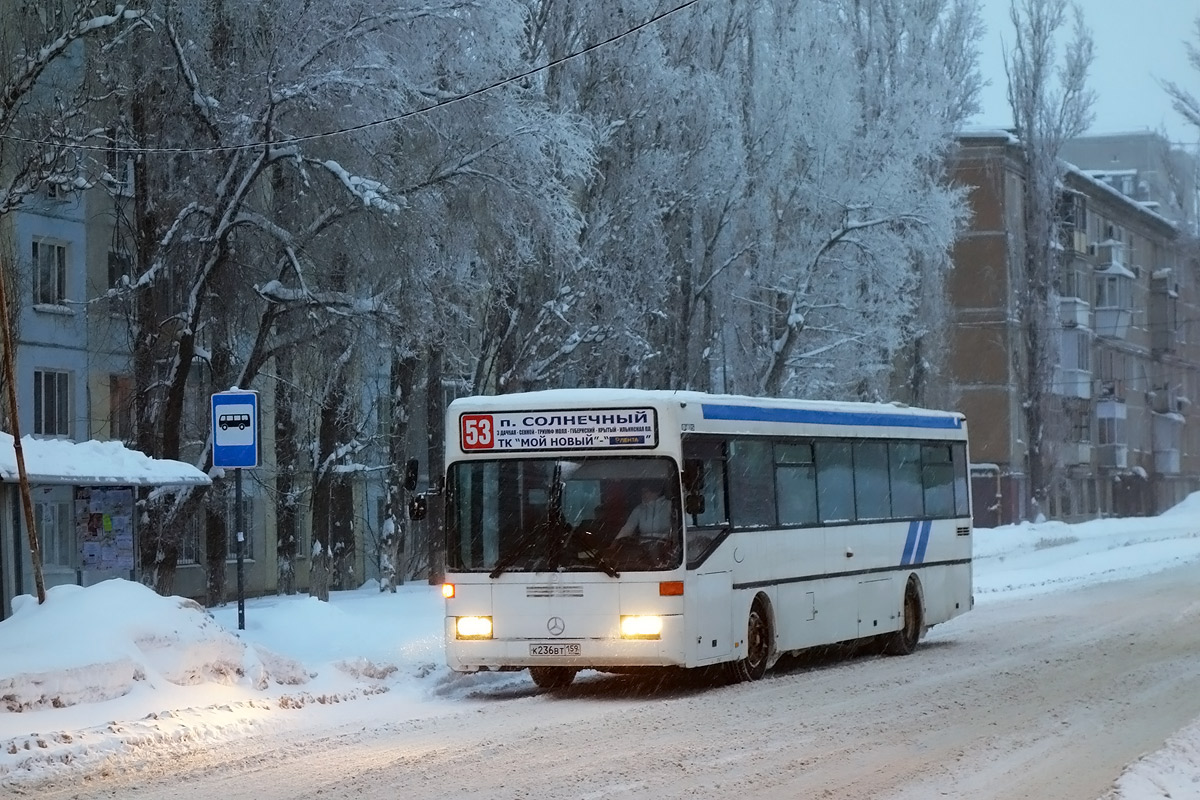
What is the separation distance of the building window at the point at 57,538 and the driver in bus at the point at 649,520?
61.0 feet

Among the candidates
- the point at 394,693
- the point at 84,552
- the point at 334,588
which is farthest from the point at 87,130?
the point at 334,588

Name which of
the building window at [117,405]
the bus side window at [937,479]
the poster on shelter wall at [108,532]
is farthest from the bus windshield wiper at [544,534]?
the building window at [117,405]

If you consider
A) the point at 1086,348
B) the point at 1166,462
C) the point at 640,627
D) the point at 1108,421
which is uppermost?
the point at 1086,348

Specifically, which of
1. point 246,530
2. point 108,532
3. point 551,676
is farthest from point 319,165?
point 246,530

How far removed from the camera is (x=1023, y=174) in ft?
206

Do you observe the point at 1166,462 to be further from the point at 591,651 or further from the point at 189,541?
the point at 591,651

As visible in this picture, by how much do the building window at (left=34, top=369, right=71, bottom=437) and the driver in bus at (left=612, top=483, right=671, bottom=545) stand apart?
2109cm

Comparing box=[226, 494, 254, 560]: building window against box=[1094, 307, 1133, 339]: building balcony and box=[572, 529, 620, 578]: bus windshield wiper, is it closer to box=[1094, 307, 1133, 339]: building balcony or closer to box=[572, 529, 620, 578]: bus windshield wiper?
box=[572, 529, 620, 578]: bus windshield wiper

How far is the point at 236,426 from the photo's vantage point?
18.9 meters

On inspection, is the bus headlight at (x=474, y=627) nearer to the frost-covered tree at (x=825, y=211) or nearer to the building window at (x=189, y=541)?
the building window at (x=189, y=541)

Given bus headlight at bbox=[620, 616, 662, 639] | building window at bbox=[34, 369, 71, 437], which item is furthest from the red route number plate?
building window at bbox=[34, 369, 71, 437]

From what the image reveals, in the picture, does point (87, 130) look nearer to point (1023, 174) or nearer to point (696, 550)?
point (696, 550)

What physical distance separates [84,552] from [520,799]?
41.1ft

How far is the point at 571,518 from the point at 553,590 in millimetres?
705
